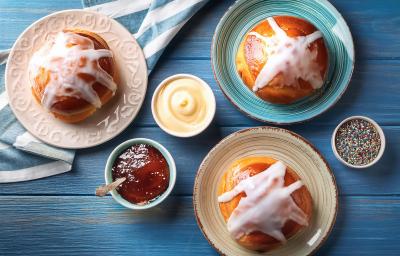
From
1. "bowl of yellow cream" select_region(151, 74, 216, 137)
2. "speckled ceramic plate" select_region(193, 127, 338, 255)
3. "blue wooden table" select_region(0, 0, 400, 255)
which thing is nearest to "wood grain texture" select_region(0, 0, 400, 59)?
"blue wooden table" select_region(0, 0, 400, 255)

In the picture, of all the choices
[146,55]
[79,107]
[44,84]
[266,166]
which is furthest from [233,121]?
[44,84]

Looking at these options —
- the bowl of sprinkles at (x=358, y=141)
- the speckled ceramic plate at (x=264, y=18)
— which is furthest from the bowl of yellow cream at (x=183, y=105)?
the bowl of sprinkles at (x=358, y=141)

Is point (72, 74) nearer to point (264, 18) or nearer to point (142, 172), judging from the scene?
point (142, 172)

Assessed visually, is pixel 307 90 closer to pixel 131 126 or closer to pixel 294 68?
pixel 294 68

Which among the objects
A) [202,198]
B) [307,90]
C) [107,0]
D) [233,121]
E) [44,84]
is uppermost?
[107,0]

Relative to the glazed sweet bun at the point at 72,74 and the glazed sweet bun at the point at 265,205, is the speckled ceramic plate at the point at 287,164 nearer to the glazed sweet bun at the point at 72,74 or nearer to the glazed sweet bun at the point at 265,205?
the glazed sweet bun at the point at 265,205

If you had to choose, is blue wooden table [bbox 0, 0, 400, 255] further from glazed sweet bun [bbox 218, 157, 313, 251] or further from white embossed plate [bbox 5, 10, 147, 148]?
glazed sweet bun [bbox 218, 157, 313, 251]
